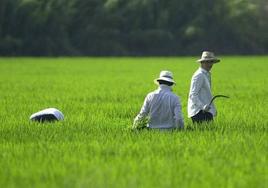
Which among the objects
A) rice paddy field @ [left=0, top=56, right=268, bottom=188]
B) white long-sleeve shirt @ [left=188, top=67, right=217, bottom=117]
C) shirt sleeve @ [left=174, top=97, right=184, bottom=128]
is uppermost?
white long-sleeve shirt @ [left=188, top=67, right=217, bottom=117]

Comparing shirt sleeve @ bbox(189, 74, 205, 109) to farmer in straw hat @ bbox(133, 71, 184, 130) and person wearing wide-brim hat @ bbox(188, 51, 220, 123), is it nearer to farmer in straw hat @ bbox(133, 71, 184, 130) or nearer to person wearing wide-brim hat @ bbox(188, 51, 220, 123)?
person wearing wide-brim hat @ bbox(188, 51, 220, 123)

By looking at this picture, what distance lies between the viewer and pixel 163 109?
25.6 feet

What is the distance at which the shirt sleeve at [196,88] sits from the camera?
8477mm

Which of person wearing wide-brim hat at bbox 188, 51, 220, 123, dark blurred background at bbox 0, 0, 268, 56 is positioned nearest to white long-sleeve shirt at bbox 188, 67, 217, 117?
person wearing wide-brim hat at bbox 188, 51, 220, 123

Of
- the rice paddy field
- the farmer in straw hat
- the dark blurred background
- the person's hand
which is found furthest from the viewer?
the dark blurred background

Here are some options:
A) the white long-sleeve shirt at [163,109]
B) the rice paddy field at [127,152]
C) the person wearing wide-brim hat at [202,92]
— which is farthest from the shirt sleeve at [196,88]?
the white long-sleeve shirt at [163,109]

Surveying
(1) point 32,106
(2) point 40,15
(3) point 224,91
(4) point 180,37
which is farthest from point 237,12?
(1) point 32,106

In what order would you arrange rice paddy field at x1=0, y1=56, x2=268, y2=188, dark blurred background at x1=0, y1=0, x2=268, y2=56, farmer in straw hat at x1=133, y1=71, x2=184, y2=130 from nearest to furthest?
rice paddy field at x1=0, y1=56, x2=268, y2=188, farmer in straw hat at x1=133, y1=71, x2=184, y2=130, dark blurred background at x1=0, y1=0, x2=268, y2=56

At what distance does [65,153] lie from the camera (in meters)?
6.33

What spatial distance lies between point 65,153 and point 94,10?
57.3 m

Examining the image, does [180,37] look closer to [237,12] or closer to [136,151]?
[237,12]

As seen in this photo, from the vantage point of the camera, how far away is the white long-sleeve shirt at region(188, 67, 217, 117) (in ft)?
27.9

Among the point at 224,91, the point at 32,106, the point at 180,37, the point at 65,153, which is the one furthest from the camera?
the point at 180,37

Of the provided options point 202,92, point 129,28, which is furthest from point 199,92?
point 129,28
